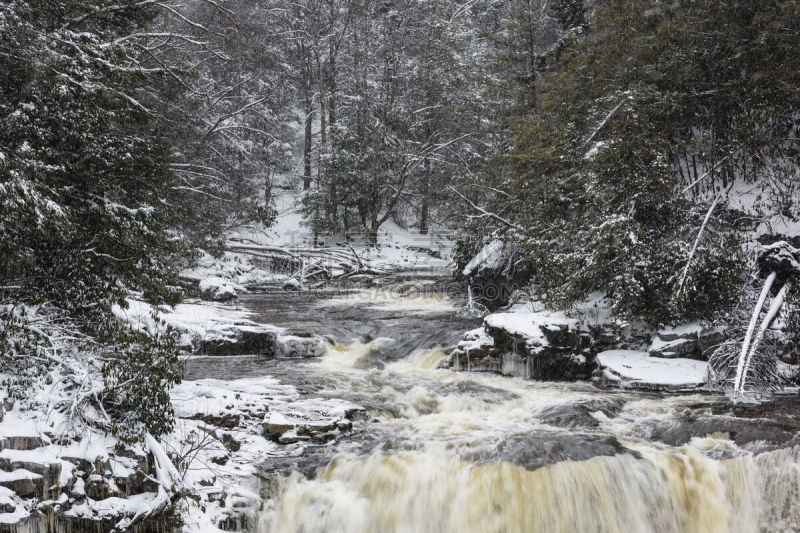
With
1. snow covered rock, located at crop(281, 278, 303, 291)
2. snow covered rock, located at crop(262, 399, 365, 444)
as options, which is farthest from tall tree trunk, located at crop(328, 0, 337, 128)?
snow covered rock, located at crop(262, 399, 365, 444)

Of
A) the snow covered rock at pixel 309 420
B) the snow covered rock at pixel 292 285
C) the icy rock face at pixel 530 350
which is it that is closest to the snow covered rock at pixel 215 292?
the snow covered rock at pixel 292 285

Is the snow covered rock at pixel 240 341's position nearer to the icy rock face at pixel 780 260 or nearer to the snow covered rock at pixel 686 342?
the snow covered rock at pixel 686 342

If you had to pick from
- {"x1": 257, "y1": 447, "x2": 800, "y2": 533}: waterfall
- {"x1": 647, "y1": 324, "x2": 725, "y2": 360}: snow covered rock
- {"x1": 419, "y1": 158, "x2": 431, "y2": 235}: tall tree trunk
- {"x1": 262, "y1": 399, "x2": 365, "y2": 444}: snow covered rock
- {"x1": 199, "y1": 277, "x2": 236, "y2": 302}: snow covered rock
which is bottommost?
{"x1": 257, "y1": 447, "x2": 800, "y2": 533}: waterfall

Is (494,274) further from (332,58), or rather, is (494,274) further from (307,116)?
(307,116)

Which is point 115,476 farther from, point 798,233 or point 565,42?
point 565,42

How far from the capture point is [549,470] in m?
5.41

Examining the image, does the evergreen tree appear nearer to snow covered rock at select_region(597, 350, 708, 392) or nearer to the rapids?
the rapids

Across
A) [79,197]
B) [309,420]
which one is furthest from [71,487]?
[79,197]

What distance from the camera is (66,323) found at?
5750 mm

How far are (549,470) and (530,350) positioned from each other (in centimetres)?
410

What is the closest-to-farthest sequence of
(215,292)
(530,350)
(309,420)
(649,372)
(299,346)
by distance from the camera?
(309,420), (649,372), (530,350), (299,346), (215,292)

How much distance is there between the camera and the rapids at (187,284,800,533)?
5082mm

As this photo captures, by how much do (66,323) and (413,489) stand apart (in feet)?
13.8

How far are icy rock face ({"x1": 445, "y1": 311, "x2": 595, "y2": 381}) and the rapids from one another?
1650 millimetres
